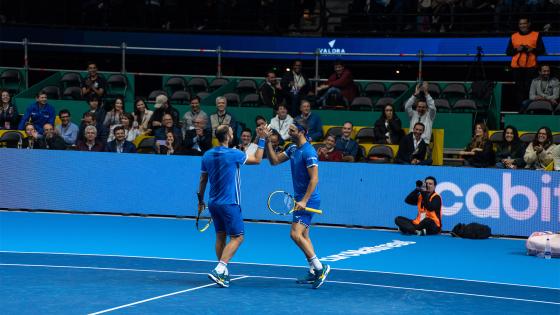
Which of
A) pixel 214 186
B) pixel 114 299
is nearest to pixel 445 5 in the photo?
pixel 214 186

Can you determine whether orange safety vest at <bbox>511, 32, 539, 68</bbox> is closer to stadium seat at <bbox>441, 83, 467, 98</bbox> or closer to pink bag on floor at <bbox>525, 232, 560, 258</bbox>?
stadium seat at <bbox>441, 83, 467, 98</bbox>

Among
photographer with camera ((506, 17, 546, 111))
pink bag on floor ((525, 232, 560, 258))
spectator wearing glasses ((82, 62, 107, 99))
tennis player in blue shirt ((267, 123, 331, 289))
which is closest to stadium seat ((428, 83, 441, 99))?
photographer with camera ((506, 17, 546, 111))

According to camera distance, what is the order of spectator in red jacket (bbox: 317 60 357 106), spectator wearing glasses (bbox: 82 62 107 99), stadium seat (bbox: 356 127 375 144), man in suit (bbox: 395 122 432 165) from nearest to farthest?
1. man in suit (bbox: 395 122 432 165)
2. stadium seat (bbox: 356 127 375 144)
3. spectator in red jacket (bbox: 317 60 357 106)
4. spectator wearing glasses (bbox: 82 62 107 99)

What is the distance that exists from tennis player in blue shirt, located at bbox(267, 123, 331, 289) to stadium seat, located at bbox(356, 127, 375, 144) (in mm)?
8769

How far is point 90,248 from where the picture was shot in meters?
16.4

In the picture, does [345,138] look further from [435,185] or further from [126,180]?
[126,180]

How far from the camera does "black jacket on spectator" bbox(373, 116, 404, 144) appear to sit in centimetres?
2102

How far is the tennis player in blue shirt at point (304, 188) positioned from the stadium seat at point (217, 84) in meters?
12.7

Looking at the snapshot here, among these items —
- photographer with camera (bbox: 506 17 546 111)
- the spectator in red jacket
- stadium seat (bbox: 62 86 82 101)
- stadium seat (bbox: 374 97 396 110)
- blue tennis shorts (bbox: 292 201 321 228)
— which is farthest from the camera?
stadium seat (bbox: 62 86 82 101)

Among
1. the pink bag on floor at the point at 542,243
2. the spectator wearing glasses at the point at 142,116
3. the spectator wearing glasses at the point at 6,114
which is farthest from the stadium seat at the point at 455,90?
the spectator wearing glasses at the point at 6,114

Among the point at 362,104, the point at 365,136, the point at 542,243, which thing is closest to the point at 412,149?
the point at 365,136

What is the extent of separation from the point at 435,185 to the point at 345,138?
105 inches

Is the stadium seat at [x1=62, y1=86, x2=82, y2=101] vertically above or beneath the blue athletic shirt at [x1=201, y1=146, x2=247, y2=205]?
above

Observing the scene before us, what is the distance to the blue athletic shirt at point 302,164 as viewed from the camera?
1271cm
